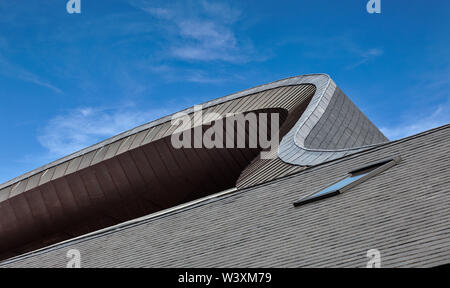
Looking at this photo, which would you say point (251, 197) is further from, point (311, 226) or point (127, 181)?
point (127, 181)

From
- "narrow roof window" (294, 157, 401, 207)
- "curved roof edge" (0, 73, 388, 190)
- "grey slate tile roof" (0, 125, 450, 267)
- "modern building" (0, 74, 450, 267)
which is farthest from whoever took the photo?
"curved roof edge" (0, 73, 388, 190)

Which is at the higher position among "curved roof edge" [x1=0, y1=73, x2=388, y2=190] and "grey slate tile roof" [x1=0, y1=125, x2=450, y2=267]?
"curved roof edge" [x1=0, y1=73, x2=388, y2=190]

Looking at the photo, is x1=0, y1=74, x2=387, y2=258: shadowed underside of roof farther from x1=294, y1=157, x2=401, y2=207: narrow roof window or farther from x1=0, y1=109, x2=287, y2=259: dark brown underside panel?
x1=294, y1=157, x2=401, y2=207: narrow roof window

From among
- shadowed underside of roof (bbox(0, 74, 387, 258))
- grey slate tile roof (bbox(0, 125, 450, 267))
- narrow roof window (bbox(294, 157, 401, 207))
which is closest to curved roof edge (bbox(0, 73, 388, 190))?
shadowed underside of roof (bbox(0, 74, 387, 258))

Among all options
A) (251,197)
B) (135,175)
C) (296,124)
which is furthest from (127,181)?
(251,197)

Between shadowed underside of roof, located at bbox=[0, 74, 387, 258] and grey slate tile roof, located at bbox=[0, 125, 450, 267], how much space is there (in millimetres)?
5385

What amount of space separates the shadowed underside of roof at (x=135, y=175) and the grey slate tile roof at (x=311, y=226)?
5.38m

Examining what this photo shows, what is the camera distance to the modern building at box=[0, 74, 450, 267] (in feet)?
16.6

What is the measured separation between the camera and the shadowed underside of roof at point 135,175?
14.1 meters

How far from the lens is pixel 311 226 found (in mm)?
5742

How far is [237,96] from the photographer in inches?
595

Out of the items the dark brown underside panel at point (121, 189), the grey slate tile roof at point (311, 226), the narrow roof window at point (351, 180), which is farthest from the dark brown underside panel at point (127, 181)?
the narrow roof window at point (351, 180)

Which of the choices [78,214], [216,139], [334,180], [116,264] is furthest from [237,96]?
[116,264]
